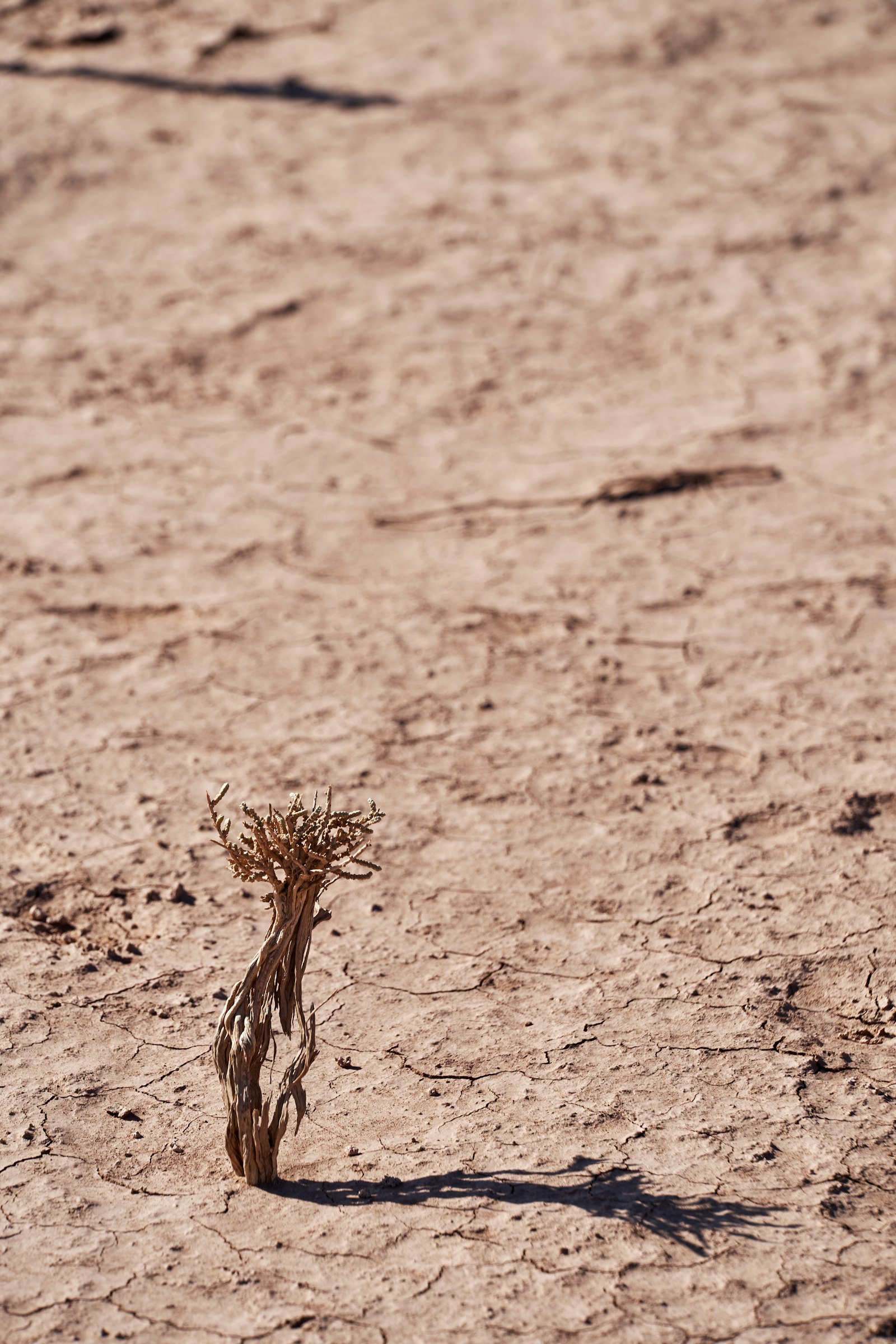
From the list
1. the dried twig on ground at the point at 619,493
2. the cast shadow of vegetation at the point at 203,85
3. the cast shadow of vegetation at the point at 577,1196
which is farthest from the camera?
the cast shadow of vegetation at the point at 203,85

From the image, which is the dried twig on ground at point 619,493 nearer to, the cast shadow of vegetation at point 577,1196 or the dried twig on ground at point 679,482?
the dried twig on ground at point 679,482

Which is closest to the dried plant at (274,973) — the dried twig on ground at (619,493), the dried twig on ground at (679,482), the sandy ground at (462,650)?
the sandy ground at (462,650)

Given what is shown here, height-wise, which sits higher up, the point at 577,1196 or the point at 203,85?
Result: the point at 203,85

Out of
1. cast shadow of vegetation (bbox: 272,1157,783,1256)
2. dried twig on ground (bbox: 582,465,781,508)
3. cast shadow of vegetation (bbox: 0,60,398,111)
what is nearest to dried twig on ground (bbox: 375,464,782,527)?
dried twig on ground (bbox: 582,465,781,508)

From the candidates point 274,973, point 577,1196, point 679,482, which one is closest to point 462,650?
point 679,482

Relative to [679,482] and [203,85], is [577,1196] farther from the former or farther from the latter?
[203,85]

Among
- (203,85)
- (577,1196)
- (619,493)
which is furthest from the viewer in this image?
(203,85)
